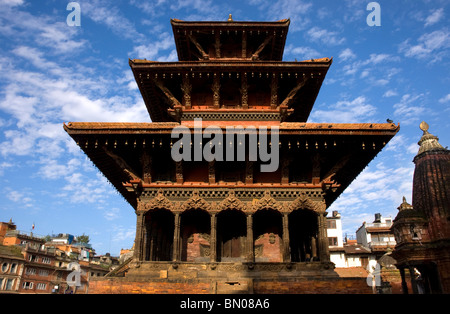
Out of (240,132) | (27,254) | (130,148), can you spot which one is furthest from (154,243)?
(27,254)

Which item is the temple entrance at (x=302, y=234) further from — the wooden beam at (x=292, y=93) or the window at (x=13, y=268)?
the window at (x=13, y=268)

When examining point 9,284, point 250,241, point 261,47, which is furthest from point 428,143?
point 9,284

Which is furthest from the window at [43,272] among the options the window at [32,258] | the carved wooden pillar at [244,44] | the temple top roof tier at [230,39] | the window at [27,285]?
the carved wooden pillar at [244,44]

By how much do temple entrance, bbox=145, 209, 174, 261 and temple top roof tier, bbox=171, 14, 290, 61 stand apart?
8977 mm

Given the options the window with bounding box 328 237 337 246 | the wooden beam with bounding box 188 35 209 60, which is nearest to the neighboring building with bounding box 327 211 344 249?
the window with bounding box 328 237 337 246

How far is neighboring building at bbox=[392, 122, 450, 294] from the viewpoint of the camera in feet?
109

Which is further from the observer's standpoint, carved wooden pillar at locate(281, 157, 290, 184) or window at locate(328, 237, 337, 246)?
window at locate(328, 237, 337, 246)

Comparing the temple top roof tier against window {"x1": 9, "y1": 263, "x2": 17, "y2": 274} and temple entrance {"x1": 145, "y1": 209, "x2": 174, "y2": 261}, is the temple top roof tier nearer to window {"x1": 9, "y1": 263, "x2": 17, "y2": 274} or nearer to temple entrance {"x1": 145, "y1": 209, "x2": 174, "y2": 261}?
temple entrance {"x1": 145, "y1": 209, "x2": 174, "y2": 261}

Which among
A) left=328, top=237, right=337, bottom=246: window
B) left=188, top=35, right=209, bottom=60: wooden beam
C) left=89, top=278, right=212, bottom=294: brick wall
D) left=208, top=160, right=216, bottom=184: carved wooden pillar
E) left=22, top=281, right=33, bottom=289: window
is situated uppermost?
left=188, top=35, right=209, bottom=60: wooden beam

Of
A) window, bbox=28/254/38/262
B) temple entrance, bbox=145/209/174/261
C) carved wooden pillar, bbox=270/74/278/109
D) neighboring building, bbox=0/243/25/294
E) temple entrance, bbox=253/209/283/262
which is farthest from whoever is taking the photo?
window, bbox=28/254/38/262

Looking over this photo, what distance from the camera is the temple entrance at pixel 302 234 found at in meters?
16.2
